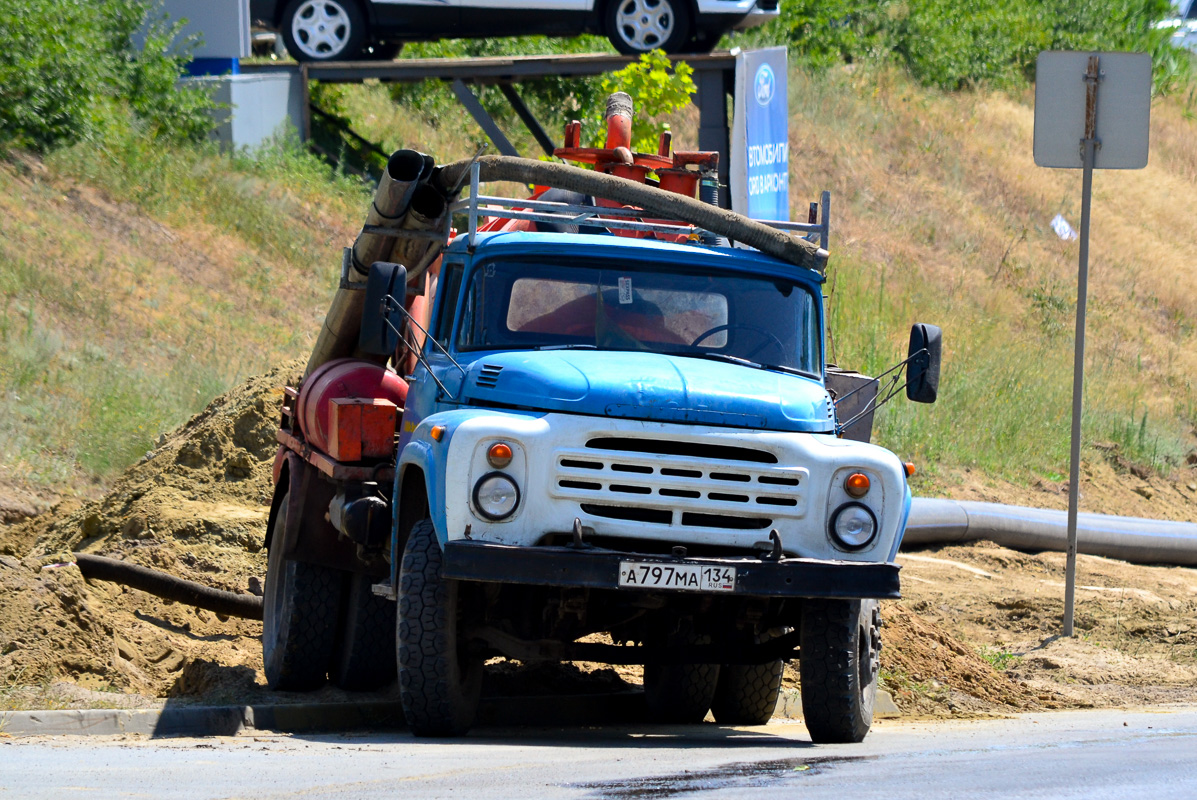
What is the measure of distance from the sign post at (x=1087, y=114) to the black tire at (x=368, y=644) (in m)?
4.85

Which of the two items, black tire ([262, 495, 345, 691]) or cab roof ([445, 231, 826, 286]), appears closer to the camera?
cab roof ([445, 231, 826, 286])

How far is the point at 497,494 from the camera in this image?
20.7 ft

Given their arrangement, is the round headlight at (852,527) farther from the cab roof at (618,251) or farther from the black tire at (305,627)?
the black tire at (305,627)

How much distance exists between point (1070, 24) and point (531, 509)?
3455 centimetres

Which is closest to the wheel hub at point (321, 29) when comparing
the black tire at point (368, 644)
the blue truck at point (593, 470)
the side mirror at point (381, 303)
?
the blue truck at point (593, 470)

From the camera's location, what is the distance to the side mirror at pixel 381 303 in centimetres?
709

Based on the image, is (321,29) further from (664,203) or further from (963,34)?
(963,34)

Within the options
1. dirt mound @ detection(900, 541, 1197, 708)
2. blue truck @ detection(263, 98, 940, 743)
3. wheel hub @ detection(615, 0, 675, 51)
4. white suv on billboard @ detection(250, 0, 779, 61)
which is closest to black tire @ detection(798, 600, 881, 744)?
blue truck @ detection(263, 98, 940, 743)

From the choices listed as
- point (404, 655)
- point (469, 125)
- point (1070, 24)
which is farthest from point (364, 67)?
point (1070, 24)

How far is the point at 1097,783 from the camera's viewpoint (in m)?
4.89

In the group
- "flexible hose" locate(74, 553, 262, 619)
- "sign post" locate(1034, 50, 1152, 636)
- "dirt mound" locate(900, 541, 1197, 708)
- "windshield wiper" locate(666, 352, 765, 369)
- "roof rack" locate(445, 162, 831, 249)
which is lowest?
"dirt mound" locate(900, 541, 1197, 708)

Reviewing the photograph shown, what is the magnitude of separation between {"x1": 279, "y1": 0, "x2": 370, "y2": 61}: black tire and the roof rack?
1416 cm

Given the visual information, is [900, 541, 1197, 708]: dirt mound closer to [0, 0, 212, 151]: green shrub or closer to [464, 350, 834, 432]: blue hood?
[464, 350, 834, 432]: blue hood

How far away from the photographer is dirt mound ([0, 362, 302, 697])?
758cm
